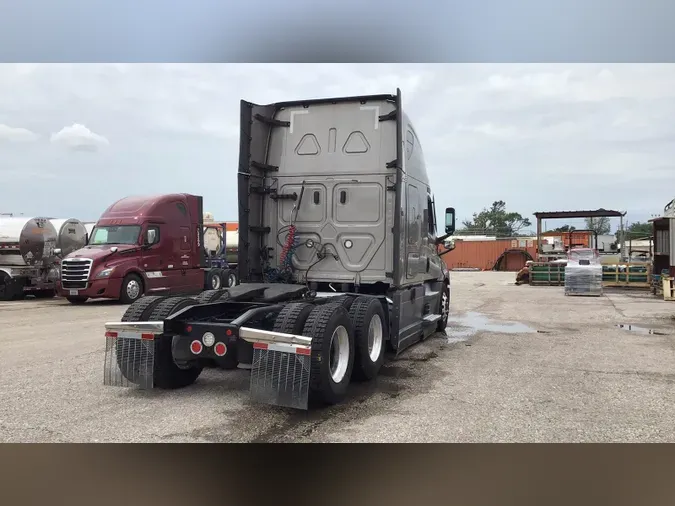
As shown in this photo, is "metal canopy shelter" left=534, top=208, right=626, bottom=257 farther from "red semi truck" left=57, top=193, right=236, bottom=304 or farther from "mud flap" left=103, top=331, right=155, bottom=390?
"mud flap" left=103, top=331, right=155, bottom=390

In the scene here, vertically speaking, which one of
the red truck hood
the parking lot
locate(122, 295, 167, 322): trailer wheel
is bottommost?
the parking lot

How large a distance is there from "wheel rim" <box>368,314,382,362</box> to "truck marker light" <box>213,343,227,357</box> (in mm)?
1829

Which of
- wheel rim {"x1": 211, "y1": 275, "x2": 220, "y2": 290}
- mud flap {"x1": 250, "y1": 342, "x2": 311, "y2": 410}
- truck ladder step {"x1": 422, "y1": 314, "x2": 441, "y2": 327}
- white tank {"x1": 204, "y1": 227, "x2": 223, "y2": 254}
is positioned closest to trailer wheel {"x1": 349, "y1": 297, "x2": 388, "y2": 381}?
mud flap {"x1": 250, "y1": 342, "x2": 311, "y2": 410}

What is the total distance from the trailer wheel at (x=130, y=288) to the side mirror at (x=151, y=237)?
3.40ft

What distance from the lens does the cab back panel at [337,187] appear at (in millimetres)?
7422

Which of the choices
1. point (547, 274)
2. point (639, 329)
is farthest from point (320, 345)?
point (547, 274)

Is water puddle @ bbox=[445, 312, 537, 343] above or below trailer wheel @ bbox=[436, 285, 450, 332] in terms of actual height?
below

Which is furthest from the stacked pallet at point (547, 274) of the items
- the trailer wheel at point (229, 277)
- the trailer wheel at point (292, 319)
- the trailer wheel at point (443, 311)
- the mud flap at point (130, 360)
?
the mud flap at point (130, 360)

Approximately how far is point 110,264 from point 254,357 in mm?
11585

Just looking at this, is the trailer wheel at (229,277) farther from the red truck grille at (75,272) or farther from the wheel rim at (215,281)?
the red truck grille at (75,272)

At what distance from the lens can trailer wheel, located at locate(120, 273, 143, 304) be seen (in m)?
15.6

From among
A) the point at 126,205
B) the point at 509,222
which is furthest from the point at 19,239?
the point at 509,222

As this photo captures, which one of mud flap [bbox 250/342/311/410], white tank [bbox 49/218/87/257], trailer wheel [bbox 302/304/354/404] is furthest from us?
white tank [bbox 49/218/87/257]

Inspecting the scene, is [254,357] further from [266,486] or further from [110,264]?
[110,264]
